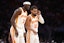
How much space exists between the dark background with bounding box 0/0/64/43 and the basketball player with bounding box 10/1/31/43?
15.9 ft

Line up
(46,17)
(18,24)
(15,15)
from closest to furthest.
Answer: (15,15)
(18,24)
(46,17)

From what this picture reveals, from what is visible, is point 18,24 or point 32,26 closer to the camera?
point 18,24

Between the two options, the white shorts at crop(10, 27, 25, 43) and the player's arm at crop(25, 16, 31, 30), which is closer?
the white shorts at crop(10, 27, 25, 43)

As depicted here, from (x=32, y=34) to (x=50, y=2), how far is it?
17.7 feet

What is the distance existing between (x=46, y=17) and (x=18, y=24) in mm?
Answer: 5425

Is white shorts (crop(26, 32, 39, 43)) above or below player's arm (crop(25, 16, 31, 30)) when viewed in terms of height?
below

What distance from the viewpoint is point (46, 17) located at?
1148 centimetres

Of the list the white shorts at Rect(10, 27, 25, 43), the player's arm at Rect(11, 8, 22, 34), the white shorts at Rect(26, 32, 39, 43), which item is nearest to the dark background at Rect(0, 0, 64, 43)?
the white shorts at Rect(26, 32, 39, 43)

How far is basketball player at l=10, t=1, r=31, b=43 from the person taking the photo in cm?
598

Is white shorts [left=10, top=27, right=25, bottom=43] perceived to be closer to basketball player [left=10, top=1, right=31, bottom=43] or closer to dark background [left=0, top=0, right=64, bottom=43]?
basketball player [left=10, top=1, right=31, bottom=43]

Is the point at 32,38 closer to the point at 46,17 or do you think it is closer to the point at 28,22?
the point at 28,22

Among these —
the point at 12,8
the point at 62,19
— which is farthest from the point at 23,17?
the point at 62,19

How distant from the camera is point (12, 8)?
11289mm

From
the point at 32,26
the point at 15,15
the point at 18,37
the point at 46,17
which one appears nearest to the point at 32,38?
the point at 32,26
